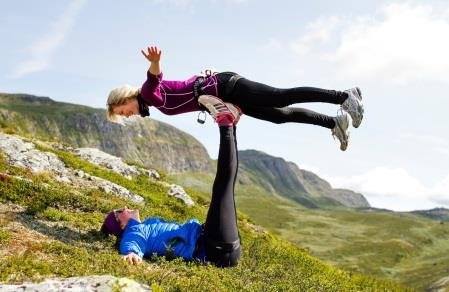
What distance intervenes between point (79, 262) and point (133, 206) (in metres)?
9.70

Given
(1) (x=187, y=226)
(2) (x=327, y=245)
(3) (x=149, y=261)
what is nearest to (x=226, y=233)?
(1) (x=187, y=226)

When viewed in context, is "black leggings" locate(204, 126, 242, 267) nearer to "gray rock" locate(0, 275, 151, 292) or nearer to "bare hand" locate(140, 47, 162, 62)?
"bare hand" locate(140, 47, 162, 62)

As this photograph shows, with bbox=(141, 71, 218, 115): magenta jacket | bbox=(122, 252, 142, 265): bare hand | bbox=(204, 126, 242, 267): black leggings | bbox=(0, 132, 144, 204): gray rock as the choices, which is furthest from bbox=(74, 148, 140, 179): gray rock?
bbox=(122, 252, 142, 265): bare hand

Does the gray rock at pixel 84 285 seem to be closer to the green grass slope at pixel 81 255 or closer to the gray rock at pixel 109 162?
the green grass slope at pixel 81 255

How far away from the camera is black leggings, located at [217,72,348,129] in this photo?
10938 millimetres

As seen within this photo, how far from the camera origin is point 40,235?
10930mm

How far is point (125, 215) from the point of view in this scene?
11.2m

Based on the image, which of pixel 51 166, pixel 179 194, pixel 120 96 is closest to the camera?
pixel 120 96

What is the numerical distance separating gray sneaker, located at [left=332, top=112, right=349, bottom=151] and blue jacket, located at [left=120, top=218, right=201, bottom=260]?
429 centimetres

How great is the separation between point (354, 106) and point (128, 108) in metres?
5.66

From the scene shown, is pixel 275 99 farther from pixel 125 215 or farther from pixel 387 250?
pixel 387 250

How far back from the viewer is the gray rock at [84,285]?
6840 mm

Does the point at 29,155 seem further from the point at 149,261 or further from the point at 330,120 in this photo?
the point at 330,120

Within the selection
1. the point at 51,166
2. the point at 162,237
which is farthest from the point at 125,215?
the point at 51,166
